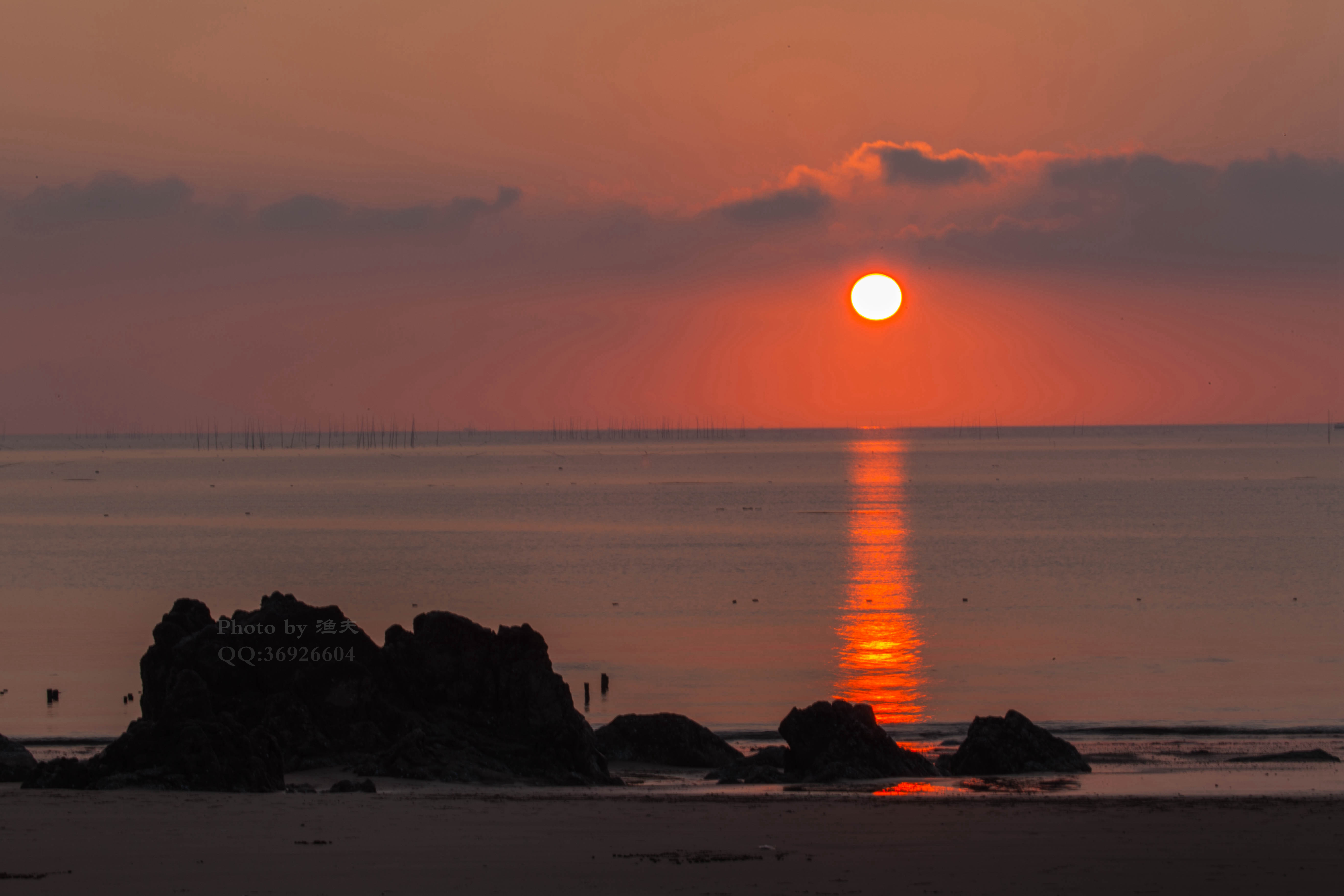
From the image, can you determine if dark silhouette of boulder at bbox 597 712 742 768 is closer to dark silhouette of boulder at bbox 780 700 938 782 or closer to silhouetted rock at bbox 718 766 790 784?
silhouetted rock at bbox 718 766 790 784

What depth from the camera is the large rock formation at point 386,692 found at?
21.3 metres

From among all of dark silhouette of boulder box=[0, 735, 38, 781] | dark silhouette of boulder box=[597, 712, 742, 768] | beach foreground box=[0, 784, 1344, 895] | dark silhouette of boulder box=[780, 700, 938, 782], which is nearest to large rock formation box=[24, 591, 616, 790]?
dark silhouette of boulder box=[597, 712, 742, 768]

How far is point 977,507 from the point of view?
397ft

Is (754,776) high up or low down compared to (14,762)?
down

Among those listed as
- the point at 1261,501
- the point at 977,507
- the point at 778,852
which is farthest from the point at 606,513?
the point at 778,852

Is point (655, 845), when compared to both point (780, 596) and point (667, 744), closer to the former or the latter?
point (667, 744)

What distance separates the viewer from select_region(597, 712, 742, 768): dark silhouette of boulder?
23.5 metres

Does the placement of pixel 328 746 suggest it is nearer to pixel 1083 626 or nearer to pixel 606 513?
pixel 1083 626

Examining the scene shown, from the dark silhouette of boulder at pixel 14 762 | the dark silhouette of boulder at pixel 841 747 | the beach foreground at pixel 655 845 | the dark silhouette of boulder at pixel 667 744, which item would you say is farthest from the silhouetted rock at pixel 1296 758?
the dark silhouette of boulder at pixel 14 762

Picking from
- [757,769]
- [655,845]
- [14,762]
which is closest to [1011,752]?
[757,769]

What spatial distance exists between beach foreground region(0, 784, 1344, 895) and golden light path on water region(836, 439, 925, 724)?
520 inches

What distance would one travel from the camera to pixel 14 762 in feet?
65.5

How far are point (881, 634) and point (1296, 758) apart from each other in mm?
21618

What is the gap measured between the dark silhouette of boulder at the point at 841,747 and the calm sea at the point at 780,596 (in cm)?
577
